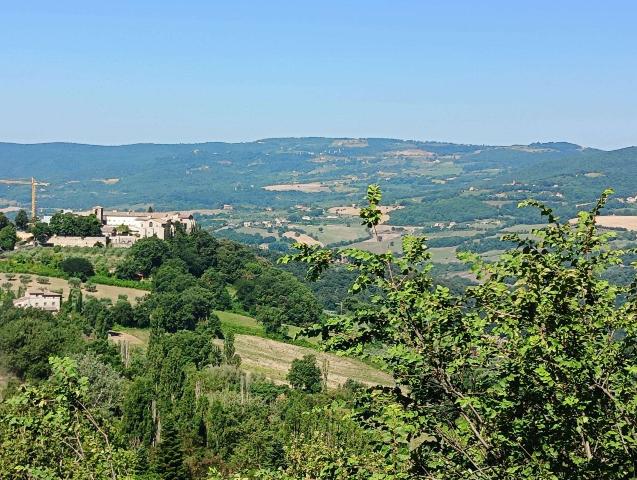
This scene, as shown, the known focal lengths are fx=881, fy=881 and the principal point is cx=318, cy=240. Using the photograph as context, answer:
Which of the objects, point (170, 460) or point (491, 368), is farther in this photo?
point (170, 460)

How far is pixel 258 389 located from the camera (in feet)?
182

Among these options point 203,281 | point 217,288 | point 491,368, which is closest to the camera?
point 491,368

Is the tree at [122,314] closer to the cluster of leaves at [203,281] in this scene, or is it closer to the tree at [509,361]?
the cluster of leaves at [203,281]

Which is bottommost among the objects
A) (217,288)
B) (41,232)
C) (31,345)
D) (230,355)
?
(230,355)

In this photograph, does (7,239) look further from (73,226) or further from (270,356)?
(270,356)

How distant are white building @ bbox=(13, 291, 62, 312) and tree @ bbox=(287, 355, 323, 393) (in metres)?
19.8

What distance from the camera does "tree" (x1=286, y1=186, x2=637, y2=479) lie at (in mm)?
8148

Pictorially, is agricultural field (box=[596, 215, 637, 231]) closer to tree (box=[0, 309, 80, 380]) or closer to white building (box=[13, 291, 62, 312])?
white building (box=[13, 291, 62, 312])

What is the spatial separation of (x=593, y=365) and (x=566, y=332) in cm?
39

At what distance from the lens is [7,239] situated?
88.4m

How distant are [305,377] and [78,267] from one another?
27703 mm

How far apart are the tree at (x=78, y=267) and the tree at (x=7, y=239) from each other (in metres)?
11.5

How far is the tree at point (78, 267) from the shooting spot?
7862cm

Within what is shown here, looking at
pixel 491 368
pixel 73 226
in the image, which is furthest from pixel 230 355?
pixel 491 368
